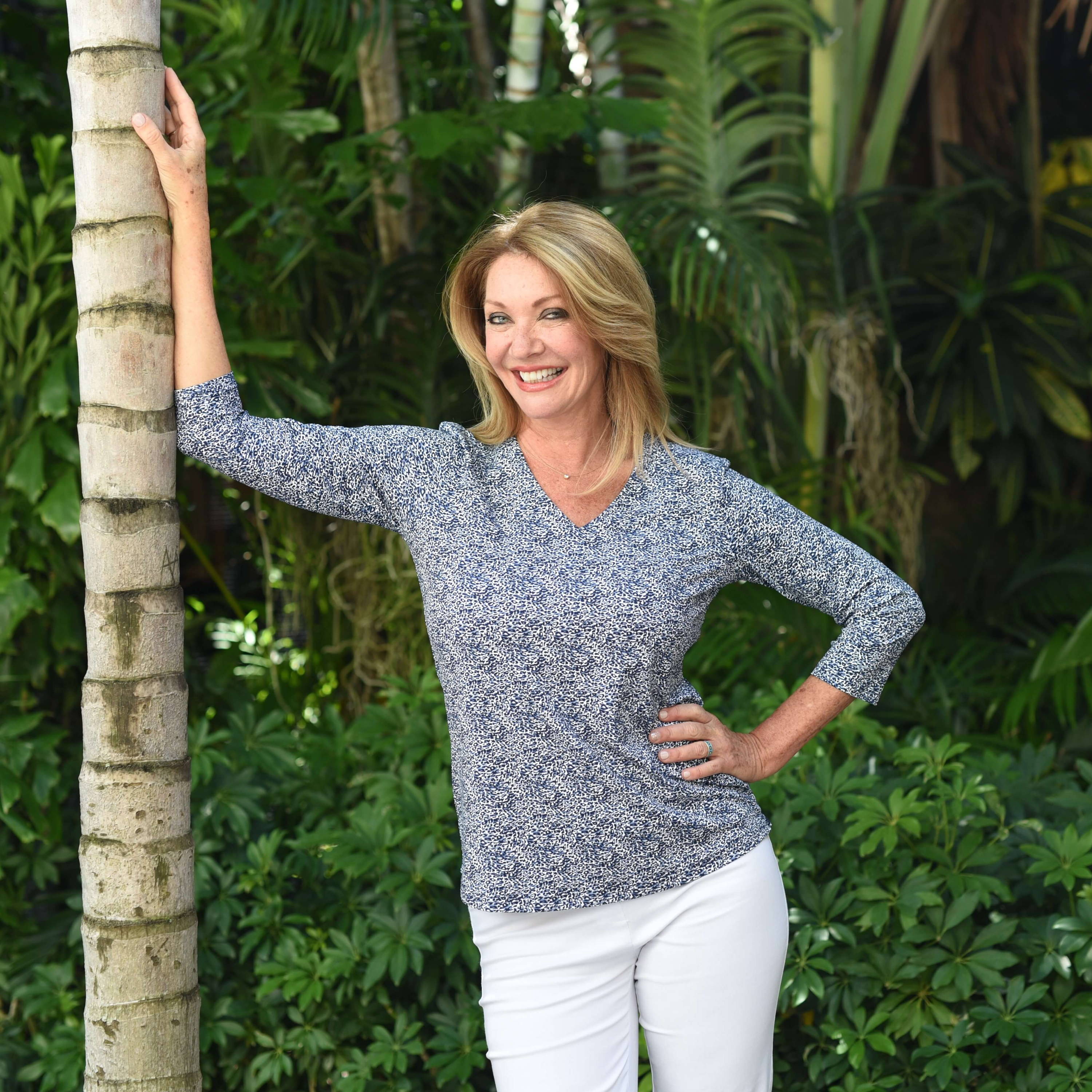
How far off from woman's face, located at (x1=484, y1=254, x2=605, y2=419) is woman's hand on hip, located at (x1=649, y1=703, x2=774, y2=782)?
504 millimetres

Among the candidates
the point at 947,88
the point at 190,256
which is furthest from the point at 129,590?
the point at 947,88

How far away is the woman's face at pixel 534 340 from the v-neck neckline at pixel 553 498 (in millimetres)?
69

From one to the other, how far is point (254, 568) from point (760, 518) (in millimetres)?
3103

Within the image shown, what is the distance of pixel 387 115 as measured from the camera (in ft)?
12.6

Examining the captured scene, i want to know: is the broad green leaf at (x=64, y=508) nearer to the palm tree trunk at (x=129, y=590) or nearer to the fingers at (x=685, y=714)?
the palm tree trunk at (x=129, y=590)

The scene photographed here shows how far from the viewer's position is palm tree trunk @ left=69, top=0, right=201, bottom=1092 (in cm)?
169

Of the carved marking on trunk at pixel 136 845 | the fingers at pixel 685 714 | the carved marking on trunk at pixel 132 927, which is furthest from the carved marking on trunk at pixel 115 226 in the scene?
the fingers at pixel 685 714

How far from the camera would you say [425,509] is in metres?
1.86

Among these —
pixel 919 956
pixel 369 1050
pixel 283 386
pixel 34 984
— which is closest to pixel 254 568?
pixel 283 386

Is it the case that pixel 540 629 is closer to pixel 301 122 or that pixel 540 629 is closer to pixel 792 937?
pixel 792 937

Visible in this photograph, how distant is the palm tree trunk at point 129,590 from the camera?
1690mm

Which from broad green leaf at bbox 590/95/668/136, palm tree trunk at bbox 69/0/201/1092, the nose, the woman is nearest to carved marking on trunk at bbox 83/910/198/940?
palm tree trunk at bbox 69/0/201/1092

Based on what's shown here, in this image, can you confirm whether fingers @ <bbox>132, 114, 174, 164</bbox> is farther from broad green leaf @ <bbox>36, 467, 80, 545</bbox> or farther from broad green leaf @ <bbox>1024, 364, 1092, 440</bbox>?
broad green leaf @ <bbox>1024, 364, 1092, 440</bbox>

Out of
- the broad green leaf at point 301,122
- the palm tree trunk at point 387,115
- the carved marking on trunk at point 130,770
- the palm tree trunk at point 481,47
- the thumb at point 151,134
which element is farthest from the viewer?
the palm tree trunk at point 481,47
